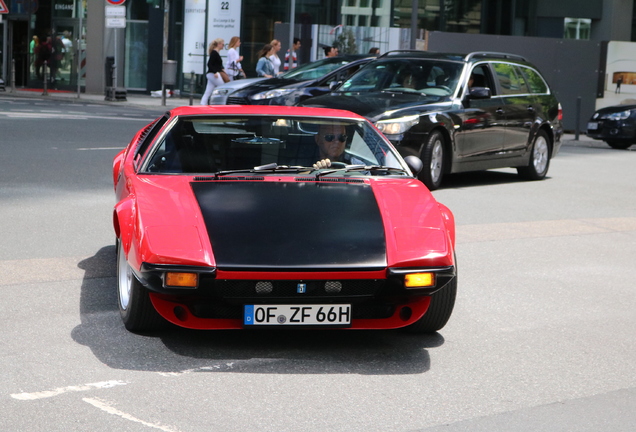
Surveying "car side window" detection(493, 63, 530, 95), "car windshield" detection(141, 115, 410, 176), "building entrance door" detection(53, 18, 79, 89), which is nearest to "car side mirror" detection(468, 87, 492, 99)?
"car side window" detection(493, 63, 530, 95)

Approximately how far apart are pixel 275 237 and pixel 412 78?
844cm

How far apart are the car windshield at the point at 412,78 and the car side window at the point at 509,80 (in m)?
0.86

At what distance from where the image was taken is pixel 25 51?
36719mm

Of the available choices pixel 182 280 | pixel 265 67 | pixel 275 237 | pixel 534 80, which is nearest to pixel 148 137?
pixel 275 237

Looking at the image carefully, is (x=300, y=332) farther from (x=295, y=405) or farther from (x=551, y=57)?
(x=551, y=57)

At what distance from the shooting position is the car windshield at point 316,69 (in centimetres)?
1897

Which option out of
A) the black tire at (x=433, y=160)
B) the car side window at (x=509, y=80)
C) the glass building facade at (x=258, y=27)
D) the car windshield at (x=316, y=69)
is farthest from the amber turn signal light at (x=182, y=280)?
the glass building facade at (x=258, y=27)

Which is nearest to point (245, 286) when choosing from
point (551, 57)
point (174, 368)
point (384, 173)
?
point (174, 368)

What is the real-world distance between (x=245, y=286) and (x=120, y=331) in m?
0.94

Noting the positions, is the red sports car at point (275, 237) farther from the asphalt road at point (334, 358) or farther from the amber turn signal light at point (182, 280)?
the asphalt road at point (334, 358)

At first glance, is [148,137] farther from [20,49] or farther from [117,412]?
[20,49]

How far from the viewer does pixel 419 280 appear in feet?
17.1

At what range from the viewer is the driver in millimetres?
6457

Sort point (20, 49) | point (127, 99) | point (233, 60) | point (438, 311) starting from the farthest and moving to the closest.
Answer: point (20, 49) < point (127, 99) < point (233, 60) < point (438, 311)
